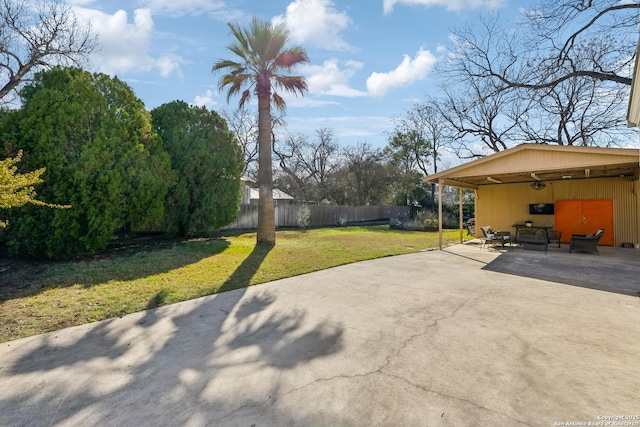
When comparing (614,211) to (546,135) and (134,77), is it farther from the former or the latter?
(134,77)

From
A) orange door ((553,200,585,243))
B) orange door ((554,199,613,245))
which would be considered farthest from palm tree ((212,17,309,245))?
orange door ((554,199,613,245))

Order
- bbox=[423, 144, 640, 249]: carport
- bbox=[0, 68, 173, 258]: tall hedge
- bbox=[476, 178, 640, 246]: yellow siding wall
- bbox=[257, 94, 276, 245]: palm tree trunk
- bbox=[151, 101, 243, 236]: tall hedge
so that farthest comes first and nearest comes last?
bbox=[151, 101, 243, 236]: tall hedge < bbox=[476, 178, 640, 246]: yellow siding wall < bbox=[257, 94, 276, 245]: palm tree trunk < bbox=[423, 144, 640, 249]: carport < bbox=[0, 68, 173, 258]: tall hedge

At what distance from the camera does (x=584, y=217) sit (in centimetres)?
1227

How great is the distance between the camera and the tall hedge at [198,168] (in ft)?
37.2

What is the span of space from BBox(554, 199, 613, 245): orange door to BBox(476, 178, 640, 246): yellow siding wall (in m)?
0.17

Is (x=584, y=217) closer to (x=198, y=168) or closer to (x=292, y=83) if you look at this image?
(x=292, y=83)

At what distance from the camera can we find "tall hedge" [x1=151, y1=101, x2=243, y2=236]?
11336mm

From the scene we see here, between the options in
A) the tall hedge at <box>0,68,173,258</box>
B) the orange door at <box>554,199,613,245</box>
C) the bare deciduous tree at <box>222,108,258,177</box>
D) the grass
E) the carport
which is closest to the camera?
the grass

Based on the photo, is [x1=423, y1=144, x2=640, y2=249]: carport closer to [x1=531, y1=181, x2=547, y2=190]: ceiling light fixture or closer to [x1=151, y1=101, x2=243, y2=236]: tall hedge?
[x1=531, y1=181, x2=547, y2=190]: ceiling light fixture

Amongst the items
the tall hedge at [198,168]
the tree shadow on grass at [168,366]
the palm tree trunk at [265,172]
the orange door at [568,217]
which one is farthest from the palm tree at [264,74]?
the orange door at [568,217]

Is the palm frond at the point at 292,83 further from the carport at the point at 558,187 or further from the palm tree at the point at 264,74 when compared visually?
the carport at the point at 558,187

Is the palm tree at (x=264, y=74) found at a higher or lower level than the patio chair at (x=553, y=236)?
higher

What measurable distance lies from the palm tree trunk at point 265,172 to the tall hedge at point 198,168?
2394 millimetres

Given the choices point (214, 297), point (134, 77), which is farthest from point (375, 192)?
point (214, 297)
